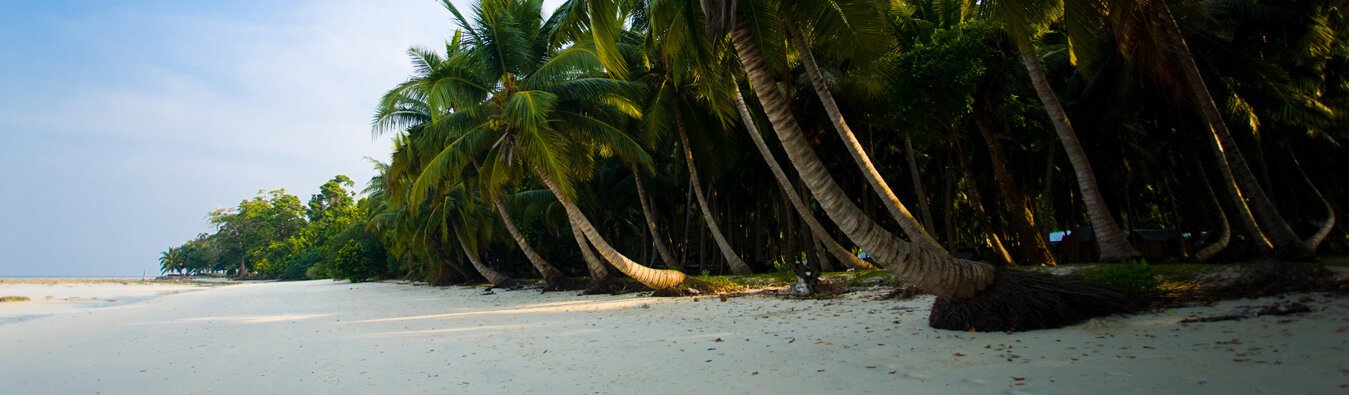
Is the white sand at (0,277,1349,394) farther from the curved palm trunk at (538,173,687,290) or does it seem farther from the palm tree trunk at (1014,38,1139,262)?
the curved palm trunk at (538,173,687,290)

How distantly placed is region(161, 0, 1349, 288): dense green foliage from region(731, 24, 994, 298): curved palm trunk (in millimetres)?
208

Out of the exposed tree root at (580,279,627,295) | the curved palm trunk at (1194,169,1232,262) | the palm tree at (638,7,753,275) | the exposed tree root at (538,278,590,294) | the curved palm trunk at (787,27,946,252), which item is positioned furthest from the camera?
Answer: the exposed tree root at (538,278,590,294)

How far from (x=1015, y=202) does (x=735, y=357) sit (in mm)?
9297

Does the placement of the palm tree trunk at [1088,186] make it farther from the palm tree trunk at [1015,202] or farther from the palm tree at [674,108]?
the palm tree at [674,108]

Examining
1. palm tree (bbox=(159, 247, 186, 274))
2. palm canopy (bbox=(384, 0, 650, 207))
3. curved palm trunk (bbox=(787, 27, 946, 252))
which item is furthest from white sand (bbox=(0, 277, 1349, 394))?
palm tree (bbox=(159, 247, 186, 274))

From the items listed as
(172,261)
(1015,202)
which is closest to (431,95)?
(1015,202)

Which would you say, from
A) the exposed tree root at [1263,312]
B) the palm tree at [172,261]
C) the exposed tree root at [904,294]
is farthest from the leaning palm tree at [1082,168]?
the palm tree at [172,261]

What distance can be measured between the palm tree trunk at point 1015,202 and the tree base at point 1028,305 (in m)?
6.53

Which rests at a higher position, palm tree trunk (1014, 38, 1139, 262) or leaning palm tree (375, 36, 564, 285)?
leaning palm tree (375, 36, 564, 285)

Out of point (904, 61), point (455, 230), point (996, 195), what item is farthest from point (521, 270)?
point (904, 61)

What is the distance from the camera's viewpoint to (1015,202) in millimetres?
12359

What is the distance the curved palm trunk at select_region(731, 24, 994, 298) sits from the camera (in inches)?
237

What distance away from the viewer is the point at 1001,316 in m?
5.84

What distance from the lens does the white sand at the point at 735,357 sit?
156 inches
